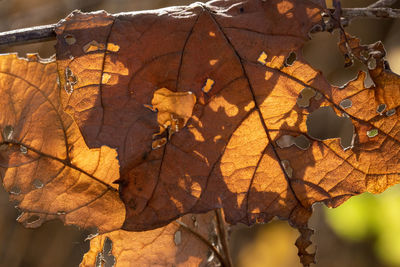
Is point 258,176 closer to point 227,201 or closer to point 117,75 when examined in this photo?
point 227,201

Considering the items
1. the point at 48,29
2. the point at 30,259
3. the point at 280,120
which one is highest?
the point at 48,29

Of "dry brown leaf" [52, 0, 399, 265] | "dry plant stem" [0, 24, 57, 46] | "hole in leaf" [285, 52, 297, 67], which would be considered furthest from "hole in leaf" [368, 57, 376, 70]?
"dry plant stem" [0, 24, 57, 46]

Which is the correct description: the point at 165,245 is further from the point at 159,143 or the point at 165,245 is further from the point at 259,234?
the point at 259,234

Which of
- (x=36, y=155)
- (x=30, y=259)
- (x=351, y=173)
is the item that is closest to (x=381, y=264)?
(x=30, y=259)

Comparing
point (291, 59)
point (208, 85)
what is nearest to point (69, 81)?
point (208, 85)

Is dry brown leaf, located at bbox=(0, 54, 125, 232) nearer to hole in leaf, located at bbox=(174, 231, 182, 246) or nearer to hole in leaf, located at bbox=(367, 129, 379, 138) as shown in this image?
hole in leaf, located at bbox=(174, 231, 182, 246)
